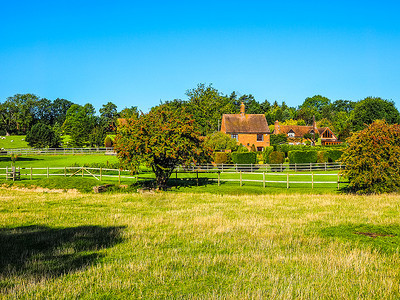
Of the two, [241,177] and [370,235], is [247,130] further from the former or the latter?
[370,235]

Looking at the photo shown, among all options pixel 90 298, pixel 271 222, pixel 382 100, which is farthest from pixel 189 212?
pixel 382 100

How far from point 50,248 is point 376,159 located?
19.3m

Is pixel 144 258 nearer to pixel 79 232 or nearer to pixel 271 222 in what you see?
pixel 79 232

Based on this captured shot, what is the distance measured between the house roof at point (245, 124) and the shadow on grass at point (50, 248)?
62.2 meters

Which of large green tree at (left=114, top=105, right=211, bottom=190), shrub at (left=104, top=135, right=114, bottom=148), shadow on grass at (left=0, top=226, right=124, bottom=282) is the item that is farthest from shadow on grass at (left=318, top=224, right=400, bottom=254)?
shrub at (left=104, top=135, right=114, bottom=148)

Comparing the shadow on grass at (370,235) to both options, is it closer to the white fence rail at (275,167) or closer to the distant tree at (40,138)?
the white fence rail at (275,167)

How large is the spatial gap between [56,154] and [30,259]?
63.0 m

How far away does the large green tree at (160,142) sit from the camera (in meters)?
23.6

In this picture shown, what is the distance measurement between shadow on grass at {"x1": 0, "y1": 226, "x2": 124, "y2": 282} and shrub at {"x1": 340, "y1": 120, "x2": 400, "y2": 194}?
16.1 meters

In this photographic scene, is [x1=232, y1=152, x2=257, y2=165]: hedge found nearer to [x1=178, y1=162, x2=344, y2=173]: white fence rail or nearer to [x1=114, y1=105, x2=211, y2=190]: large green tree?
[x1=178, y1=162, x2=344, y2=173]: white fence rail

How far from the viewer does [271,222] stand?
1285 centimetres

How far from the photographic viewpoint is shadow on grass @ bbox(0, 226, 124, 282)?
7660 mm

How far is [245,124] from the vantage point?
74.6 metres

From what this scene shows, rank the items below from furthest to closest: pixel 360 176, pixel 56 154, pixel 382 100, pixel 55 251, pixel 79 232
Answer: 1. pixel 382 100
2. pixel 56 154
3. pixel 360 176
4. pixel 79 232
5. pixel 55 251
